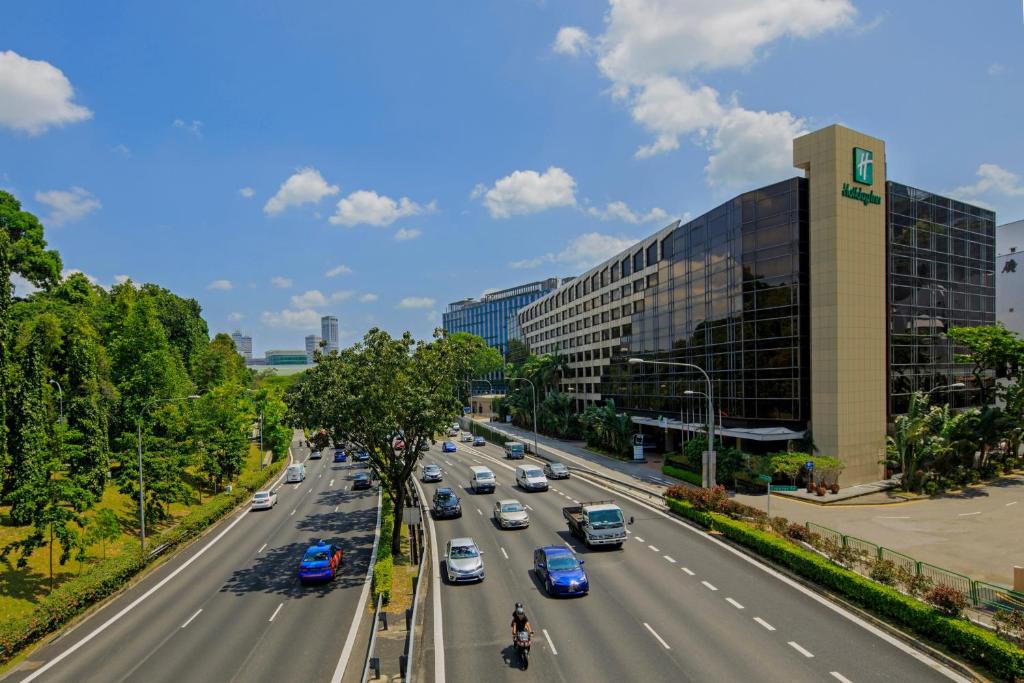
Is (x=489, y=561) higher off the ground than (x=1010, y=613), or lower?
lower

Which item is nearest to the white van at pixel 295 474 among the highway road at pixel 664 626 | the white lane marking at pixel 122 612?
the white lane marking at pixel 122 612

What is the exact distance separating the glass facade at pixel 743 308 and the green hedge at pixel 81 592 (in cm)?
4453

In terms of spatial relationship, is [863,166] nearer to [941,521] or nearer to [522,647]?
[941,521]

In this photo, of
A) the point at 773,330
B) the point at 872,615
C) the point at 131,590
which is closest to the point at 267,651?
the point at 131,590

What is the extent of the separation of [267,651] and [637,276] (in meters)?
61.7

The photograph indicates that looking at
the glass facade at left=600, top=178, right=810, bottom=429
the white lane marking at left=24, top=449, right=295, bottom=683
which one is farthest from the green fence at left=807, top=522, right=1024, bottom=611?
the white lane marking at left=24, top=449, right=295, bottom=683

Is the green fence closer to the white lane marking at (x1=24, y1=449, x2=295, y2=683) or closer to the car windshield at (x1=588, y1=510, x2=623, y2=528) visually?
the car windshield at (x1=588, y1=510, x2=623, y2=528)

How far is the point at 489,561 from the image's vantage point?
93.6ft

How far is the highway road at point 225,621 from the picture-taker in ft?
63.2

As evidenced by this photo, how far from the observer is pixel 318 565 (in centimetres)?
2695

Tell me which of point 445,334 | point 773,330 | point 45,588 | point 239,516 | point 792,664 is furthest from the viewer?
point 773,330

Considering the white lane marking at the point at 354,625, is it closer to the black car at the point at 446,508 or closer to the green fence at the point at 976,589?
the black car at the point at 446,508

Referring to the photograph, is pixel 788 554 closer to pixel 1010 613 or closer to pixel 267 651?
pixel 1010 613

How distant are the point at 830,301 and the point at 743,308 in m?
7.15
